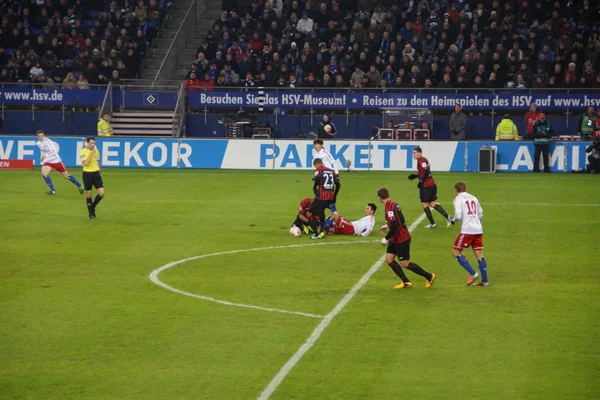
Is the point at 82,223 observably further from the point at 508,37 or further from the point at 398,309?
the point at 508,37

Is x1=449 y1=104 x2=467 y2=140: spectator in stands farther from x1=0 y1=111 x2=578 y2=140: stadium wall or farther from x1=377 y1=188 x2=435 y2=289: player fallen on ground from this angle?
x1=377 y1=188 x2=435 y2=289: player fallen on ground

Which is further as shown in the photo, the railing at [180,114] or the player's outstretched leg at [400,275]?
the railing at [180,114]

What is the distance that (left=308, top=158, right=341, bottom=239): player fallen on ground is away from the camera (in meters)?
22.2

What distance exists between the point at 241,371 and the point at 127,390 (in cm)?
146

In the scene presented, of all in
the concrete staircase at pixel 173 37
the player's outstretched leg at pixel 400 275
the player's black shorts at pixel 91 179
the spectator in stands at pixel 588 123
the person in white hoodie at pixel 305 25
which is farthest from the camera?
the concrete staircase at pixel 173 37

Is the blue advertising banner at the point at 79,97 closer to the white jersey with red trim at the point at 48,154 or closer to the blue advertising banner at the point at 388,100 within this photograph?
the blue advertising banner at the point at 388,100

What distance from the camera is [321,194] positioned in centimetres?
2214

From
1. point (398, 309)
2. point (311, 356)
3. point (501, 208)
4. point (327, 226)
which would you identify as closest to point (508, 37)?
point (501, 208)

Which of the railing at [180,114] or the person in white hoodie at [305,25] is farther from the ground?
the person in white hoodie at [305,25]

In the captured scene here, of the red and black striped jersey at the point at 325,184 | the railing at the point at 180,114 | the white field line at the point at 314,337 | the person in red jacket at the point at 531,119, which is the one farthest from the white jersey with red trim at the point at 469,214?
the railing at the point at 180,114

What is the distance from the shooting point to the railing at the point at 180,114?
44.3 meters

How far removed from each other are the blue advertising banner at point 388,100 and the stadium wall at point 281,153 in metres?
4.95

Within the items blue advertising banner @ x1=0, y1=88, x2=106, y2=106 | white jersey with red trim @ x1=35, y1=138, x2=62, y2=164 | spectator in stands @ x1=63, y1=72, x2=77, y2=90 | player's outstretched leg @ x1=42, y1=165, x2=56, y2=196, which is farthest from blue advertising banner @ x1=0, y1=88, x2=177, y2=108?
player's outstretched leg @ x1=42, y1=165, x2=56, y2=196

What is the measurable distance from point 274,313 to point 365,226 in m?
8.43
